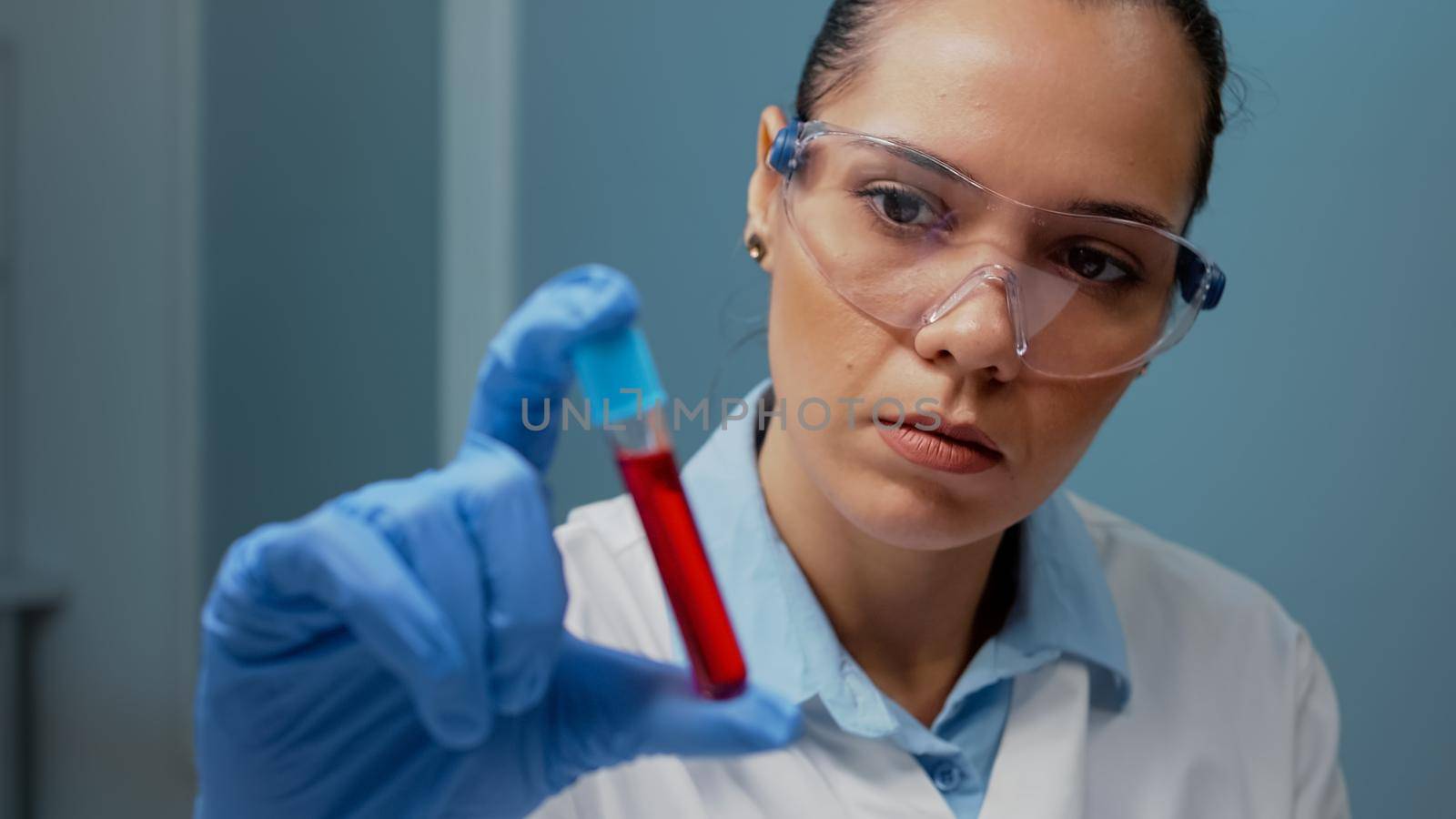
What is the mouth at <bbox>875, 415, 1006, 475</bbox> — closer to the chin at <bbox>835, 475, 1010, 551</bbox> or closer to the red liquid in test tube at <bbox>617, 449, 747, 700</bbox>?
the chin at <bbox>835, 475, 1010, 551</bbox>

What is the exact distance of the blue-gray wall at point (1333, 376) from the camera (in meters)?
1.30

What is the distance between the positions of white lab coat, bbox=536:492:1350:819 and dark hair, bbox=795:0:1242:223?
0.43 m

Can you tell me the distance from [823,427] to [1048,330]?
0.19 meters

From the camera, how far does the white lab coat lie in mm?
959

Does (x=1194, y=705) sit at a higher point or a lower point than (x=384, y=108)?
lower

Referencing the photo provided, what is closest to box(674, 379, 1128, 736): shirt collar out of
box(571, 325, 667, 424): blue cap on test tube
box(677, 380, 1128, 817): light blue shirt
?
box(677, 380, 1128, 817): light blue shirt

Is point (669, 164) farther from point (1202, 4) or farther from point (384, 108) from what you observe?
point (1202, 4)

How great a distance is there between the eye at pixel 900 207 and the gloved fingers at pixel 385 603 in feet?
1.62

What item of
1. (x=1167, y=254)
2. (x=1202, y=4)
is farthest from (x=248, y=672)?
(x=1202, y=4)

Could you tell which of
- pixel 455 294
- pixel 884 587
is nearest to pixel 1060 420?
pixel 884 587

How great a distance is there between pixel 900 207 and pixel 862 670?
0.40 metres

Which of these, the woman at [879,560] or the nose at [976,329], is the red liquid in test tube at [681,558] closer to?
the woman at [879,560]

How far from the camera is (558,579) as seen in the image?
628mm

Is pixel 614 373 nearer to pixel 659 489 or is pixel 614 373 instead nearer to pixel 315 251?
pixel 659 489
